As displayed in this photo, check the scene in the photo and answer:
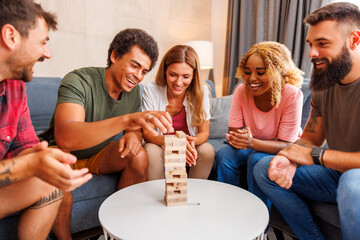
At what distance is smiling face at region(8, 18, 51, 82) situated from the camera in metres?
0.93

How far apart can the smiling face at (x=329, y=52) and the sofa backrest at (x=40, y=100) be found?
1.68 metres

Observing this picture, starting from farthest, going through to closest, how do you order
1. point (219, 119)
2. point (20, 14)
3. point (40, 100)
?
point (219, 119) < point (40, 100) < point (20, 14)

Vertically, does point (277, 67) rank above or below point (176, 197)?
above

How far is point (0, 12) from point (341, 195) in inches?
50.3

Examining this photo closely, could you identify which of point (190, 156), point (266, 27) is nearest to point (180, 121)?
point (190, 156)

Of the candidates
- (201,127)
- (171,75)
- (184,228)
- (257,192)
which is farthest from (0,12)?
(257,192)

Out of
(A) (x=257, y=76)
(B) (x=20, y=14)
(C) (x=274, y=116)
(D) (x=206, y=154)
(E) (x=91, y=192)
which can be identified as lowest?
(E) (x=91, y=192)

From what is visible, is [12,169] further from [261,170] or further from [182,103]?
[182,103]

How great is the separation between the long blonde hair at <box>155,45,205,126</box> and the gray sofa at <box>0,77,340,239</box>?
1.41 feet

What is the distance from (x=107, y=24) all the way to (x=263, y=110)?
76.0 inches

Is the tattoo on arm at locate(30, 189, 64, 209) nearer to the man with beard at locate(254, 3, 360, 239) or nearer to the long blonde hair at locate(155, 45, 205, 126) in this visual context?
the man with beard at locate(254, 3, 360, 239)

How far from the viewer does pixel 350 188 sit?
951mm

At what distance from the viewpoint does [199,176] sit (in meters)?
1.69

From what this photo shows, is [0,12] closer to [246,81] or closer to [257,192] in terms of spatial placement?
[246,81]
